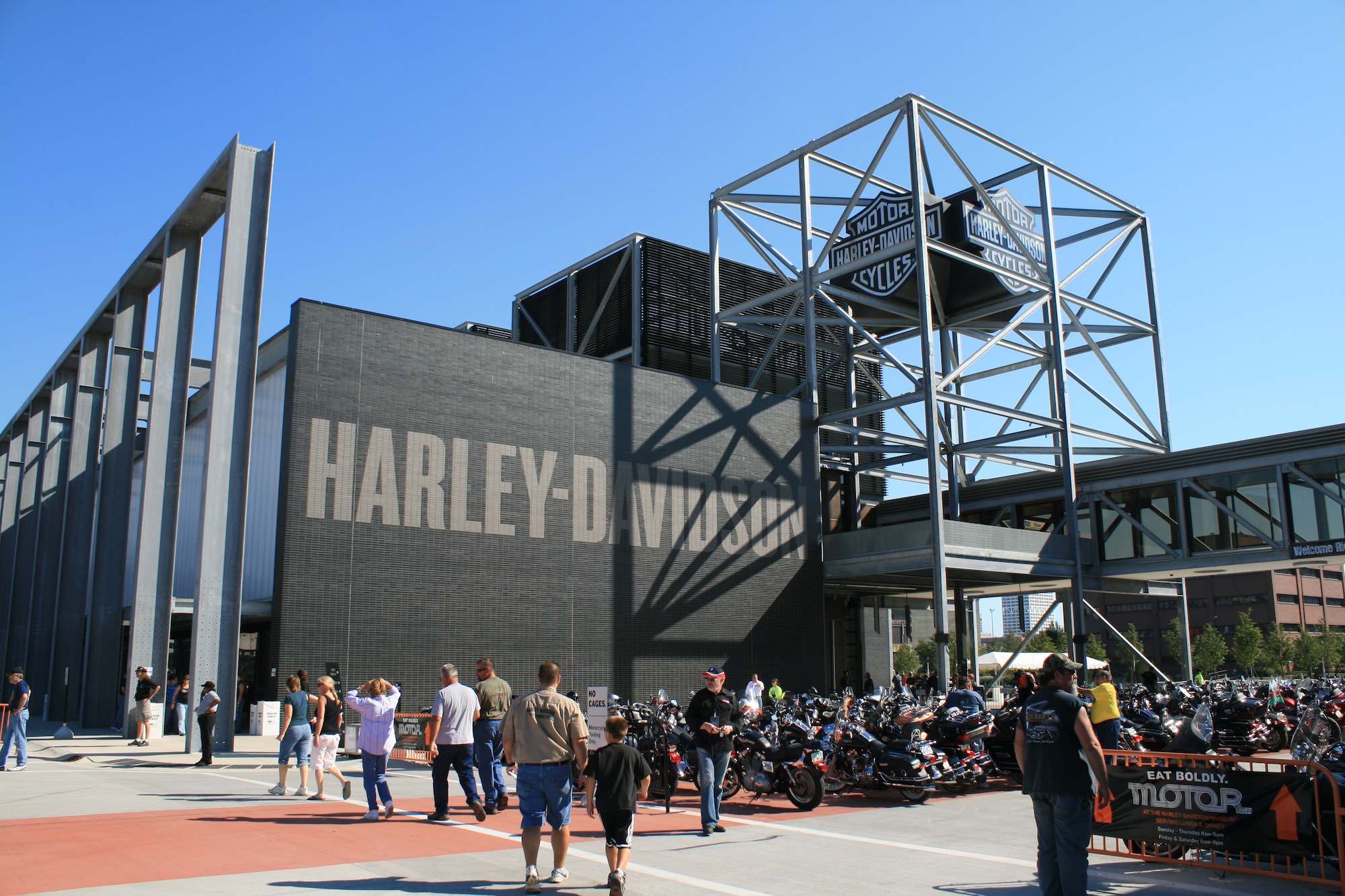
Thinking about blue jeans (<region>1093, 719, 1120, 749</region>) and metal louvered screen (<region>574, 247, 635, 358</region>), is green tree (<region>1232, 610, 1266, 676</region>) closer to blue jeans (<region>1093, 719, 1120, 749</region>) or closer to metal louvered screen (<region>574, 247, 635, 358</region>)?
metal louvered screen (<region>574, 247, 635, 358</region>)

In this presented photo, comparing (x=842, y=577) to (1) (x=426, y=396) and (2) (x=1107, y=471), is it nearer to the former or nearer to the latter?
(2) (x=1107, y=471)

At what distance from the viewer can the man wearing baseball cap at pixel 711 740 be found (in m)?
11.3

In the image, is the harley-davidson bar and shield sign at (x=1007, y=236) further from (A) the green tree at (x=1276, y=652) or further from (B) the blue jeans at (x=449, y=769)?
(A) the green tree at (x=1276, y=652)

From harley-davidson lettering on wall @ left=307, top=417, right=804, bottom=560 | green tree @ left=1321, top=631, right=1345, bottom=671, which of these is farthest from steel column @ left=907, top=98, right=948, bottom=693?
green tree @ left=1321, top=631, right=1345, bottom=671

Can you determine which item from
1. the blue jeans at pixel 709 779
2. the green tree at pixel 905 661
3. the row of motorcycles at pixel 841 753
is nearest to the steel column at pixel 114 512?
the row of motorcycles at pixel 841 753

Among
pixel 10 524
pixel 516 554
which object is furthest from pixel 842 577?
pixel 10 524

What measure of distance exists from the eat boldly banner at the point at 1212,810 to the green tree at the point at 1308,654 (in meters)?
87.5

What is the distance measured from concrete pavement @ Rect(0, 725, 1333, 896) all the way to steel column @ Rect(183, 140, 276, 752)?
20.4 feet

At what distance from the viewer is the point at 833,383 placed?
147 feet

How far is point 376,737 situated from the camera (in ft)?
39.5

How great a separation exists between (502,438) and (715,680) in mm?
15460

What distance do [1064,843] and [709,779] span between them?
4.75 metres

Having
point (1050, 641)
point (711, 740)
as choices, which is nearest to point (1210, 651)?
point (1050, 641)

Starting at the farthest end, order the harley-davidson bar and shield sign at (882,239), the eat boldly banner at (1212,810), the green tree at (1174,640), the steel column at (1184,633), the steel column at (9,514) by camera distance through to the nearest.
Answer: the green tree at (1174,640) → the steel column at (9,514) → the steel column at (1184,633) → the harley-davidson bar and shield sign at (882,239) → the eat boldly banner at (1212,810)
